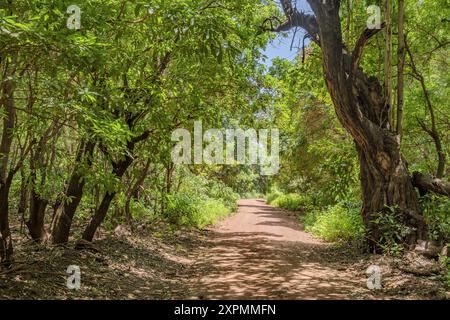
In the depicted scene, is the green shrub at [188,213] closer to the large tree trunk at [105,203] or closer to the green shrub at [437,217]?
the large tree trunk at [105,203]

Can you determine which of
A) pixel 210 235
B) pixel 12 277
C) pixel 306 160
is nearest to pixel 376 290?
pixel 12 277

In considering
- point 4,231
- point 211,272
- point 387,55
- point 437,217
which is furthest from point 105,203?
point 437,217

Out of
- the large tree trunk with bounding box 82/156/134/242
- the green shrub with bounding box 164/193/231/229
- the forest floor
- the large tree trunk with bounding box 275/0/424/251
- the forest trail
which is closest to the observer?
the forest floor

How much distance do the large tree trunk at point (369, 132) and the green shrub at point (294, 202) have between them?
1501 centimetres

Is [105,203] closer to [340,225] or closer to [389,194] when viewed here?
[389,194]

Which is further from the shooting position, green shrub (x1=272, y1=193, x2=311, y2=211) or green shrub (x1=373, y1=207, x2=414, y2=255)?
green shrub (x1=272, y1=193, x2=311, y2=211)

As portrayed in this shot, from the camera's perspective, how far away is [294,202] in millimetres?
27953

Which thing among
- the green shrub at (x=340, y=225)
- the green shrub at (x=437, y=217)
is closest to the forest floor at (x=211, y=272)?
the green shrub at (x=340, y=225)

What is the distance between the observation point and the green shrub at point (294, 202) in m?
26.1

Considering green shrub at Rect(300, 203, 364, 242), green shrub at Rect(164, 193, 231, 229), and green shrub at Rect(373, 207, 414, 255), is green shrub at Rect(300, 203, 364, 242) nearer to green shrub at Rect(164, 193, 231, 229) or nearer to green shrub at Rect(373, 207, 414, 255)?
green shrub at Rect(373, 207, 414, 255)

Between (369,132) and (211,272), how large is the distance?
4.38m

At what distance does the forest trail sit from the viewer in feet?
21.2

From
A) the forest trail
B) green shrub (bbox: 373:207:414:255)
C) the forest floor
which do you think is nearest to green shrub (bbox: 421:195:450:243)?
green shrub (bbox: 373:207:414:255)

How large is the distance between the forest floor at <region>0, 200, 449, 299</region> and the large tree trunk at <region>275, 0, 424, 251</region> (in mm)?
1128
